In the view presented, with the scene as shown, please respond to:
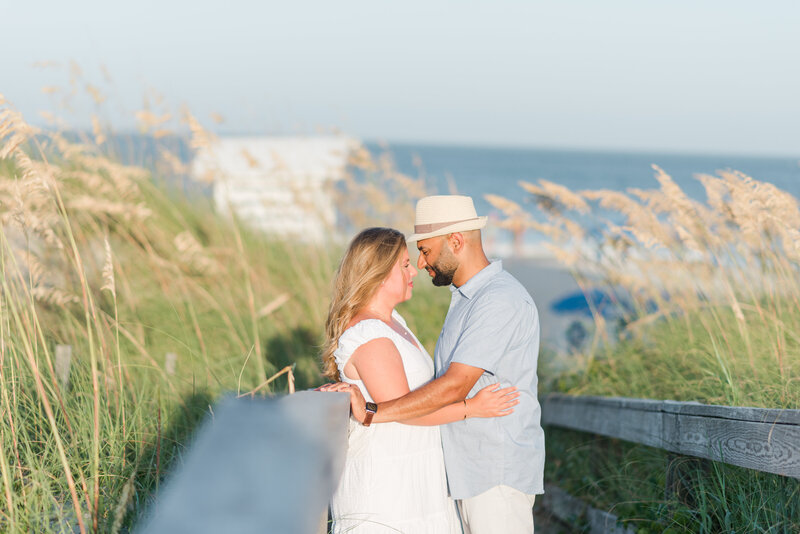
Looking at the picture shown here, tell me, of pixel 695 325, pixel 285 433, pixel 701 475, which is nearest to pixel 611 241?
pixel 695 325

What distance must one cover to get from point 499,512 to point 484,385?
51 cm

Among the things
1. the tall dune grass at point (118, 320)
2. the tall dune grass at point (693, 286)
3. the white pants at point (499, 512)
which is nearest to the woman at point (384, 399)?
the white pants at point (499, 512)

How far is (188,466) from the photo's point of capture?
5.49ft

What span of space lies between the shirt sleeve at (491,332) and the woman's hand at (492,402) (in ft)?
0.27

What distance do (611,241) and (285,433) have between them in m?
4.57

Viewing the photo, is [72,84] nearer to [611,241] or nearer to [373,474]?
[611,241]

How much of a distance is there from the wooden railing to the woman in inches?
37.0

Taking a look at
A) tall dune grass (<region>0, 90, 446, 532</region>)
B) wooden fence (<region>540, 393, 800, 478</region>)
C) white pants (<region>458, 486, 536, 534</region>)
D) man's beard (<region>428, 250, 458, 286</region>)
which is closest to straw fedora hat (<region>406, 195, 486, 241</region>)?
man's beard (<region>428, 250, 458, 286</region>)

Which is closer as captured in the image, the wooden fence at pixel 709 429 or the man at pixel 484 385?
the wooden fence at pixel 709 429

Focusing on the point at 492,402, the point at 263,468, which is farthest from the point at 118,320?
the point at 263,468

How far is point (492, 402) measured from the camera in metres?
3.14

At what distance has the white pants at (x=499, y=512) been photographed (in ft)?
10.3

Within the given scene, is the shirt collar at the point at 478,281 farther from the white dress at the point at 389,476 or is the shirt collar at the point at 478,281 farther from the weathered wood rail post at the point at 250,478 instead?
the weathered wood rail post at the point at 250,478

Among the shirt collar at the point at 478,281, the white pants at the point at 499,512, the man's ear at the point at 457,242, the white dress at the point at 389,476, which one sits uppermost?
the man's ear at the point at 457,242
